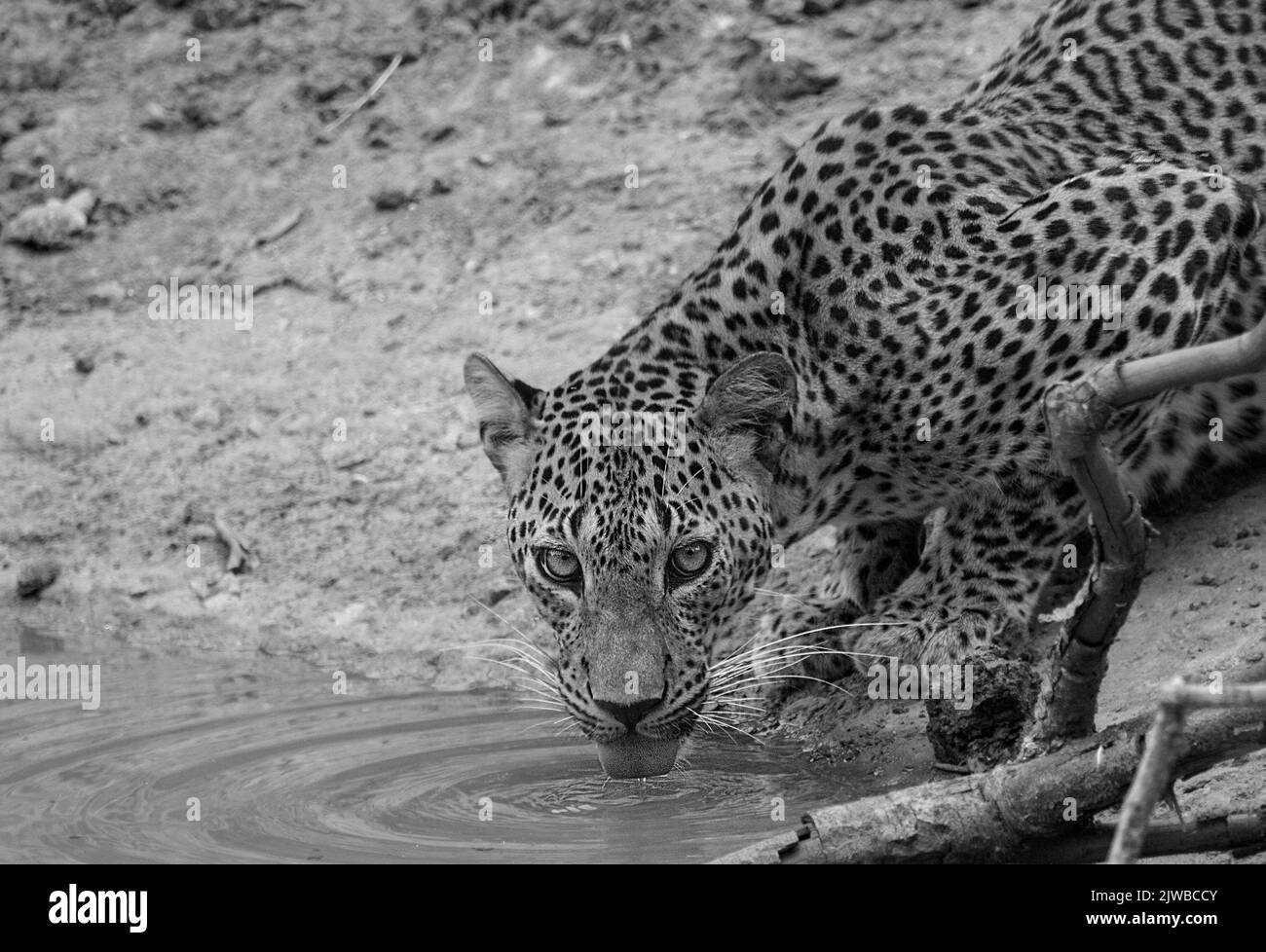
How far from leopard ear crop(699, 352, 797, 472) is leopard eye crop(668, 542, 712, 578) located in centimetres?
51

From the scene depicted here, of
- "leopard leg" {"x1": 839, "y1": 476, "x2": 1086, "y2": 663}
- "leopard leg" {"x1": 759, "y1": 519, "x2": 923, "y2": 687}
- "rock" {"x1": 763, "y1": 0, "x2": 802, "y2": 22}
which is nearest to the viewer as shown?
"leopard leg" {"x1": 839, "y1": 476, "x2": 1086, "y2": 663}

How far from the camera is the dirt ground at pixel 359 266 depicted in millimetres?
10922

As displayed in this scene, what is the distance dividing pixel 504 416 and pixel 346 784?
1760mm

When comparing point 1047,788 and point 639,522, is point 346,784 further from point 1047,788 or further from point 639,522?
point 1047,788

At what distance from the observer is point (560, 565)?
7.88m

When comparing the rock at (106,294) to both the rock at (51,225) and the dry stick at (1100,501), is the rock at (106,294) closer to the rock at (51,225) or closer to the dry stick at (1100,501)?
the rock at (51,225)

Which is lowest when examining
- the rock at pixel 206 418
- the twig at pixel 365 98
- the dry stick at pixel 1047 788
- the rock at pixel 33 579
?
the rock at pixel 33 579

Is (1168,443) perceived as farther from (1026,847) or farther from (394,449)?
(394,449)

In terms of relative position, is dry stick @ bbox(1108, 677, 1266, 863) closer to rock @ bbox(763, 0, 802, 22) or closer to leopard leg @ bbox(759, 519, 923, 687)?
leopard leg @ bbox(759, 519, 923, 687)

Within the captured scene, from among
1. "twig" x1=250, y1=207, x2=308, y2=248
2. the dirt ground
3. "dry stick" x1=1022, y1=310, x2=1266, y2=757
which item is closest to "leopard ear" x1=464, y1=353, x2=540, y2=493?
the dirt ground

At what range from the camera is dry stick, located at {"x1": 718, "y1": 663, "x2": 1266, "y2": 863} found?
5867 mm

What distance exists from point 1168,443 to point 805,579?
6.90 ft

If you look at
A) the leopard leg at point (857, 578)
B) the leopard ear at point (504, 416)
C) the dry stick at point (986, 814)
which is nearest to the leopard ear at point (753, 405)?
the leopard ear at point (504, 416)

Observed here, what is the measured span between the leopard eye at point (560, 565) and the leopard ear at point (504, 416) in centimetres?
51
